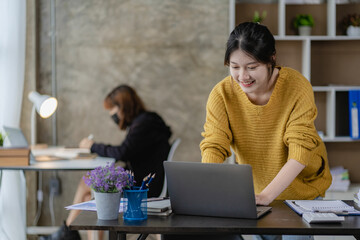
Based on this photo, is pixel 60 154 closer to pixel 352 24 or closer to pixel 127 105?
pixel 127 105

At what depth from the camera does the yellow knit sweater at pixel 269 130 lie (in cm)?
204

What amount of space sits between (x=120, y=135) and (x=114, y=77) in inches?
20.7

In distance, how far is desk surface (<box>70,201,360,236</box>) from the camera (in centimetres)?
160

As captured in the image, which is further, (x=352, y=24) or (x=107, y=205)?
Answer: (x=352, y=24)

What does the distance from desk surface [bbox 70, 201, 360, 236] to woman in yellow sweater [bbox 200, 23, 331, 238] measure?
286mm

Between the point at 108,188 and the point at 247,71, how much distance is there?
0.70m

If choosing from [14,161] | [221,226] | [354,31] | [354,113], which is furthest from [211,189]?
[354,31]

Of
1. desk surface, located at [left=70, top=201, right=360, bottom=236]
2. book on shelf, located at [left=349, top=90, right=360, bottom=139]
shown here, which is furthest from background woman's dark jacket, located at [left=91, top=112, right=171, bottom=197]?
desk surface, located at [left=70, top=201, right=360, bottom=236]

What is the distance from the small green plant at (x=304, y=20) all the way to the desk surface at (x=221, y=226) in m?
2.69

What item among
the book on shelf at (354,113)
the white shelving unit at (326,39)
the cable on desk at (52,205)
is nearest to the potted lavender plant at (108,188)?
the white shelving unit at (326,39)

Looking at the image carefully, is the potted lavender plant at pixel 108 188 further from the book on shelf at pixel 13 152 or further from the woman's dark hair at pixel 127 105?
the woman's dark hair at pixel 127 105

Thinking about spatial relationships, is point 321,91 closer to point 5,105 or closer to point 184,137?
point 184,137

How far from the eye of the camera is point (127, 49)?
4523mm

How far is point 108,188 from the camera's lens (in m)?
1.71
